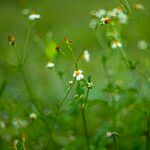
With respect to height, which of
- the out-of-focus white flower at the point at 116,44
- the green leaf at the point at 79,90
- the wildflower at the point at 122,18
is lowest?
the green leaf at the point at 79,90

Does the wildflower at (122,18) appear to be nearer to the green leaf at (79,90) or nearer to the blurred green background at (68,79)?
the blurred green background at (68,79)

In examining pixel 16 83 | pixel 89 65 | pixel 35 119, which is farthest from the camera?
pixel 89 65

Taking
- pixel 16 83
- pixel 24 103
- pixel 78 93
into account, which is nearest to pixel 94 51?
pixel 16 83

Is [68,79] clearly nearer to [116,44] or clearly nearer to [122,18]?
[122,18]

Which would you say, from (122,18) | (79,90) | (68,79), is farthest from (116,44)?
(68,79)

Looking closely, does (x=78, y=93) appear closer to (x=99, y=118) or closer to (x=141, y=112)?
(x=141, y=112)

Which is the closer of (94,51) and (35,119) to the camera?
(35,119)

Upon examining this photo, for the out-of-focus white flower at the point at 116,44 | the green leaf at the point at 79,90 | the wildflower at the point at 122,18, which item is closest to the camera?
the green leaf at the point at 79,90

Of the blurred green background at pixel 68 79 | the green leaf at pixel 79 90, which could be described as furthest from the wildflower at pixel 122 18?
the green leaf at pixel 79 90
